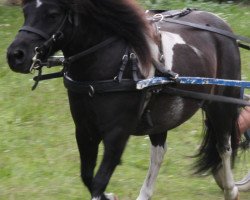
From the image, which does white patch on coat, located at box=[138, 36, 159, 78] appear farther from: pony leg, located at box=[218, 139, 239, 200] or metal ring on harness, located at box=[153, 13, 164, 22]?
pony leg, located at box=[218, 139, 239, 200]

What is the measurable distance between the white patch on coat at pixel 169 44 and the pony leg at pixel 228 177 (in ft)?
3.69

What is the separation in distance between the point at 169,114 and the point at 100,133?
657 millimetres

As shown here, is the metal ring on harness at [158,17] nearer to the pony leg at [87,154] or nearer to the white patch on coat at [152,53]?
the white patch on coat at [152,53]

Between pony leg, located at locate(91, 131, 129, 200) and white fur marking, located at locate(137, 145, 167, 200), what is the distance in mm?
1057

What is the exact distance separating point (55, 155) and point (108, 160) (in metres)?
2.28

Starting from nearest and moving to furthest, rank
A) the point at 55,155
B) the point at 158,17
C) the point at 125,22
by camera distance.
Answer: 1. the point at 125,22
2. the point at 158,17
3. the point at 55,155

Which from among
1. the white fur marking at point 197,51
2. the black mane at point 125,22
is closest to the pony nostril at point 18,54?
the black mane at point 125,22

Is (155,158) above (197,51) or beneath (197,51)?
beneath

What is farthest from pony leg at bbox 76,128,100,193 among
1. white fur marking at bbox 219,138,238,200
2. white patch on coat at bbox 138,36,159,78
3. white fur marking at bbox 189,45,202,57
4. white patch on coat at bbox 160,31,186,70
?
white fur marking at bbox 219,138,238,200

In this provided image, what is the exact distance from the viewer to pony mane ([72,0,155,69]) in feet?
13.6

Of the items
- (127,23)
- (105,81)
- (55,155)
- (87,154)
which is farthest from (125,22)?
(55,155)

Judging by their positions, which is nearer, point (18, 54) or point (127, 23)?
point (18, 54)

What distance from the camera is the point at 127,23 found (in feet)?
13.9

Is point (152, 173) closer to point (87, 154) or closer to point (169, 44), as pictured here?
point (87, 154)
